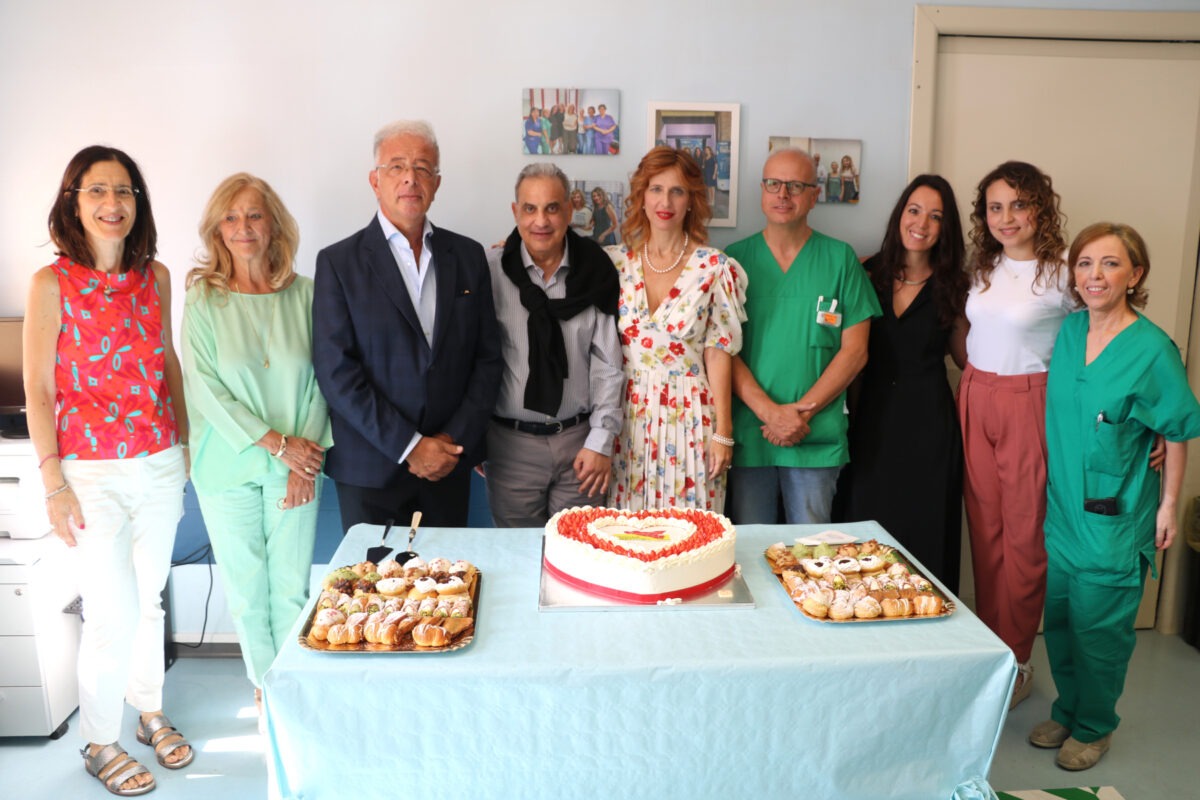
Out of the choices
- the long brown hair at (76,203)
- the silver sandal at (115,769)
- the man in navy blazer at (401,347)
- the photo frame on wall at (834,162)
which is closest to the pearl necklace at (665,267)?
the man in navy blazer at (401,347)

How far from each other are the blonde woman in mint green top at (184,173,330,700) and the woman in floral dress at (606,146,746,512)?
87 cm

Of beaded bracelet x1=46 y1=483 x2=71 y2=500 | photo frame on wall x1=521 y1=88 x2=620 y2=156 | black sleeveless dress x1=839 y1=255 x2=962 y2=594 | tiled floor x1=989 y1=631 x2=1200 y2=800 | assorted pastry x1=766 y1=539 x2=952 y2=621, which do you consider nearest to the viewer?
assorted pastry x1=766 y1=539 x2=952 y2=621

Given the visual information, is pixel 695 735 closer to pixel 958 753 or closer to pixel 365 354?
pixel 958 753

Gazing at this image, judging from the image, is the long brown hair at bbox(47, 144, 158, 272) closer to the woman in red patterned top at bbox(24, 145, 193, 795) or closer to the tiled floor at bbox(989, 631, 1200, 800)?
the woman in red patterned top at bbox(24, 145, 193, 795)

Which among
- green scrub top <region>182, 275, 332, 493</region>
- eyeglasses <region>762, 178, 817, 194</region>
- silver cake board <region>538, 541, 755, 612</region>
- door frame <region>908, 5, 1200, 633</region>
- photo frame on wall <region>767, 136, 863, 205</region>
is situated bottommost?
silver cake board <region>538, 541, 755, 612</region>

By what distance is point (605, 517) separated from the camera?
1.99 metres

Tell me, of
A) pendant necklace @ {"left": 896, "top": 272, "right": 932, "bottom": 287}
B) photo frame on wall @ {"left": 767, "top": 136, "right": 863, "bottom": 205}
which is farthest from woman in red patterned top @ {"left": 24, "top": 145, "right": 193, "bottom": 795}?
pendant necklace @ {"left": 896, "top": 272, "right": 932, "bottom": 287}

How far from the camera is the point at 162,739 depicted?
258 centimetres

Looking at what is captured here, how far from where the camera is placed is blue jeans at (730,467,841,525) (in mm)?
2795

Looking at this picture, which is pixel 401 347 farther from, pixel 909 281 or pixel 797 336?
pixel 909 281

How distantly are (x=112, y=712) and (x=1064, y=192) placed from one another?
3.33m

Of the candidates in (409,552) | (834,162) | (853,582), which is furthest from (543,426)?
(834,162)

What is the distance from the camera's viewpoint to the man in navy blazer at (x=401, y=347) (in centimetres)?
238

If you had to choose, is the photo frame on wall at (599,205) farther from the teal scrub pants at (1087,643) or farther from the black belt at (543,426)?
the teal scrub pants at (1087,643)
